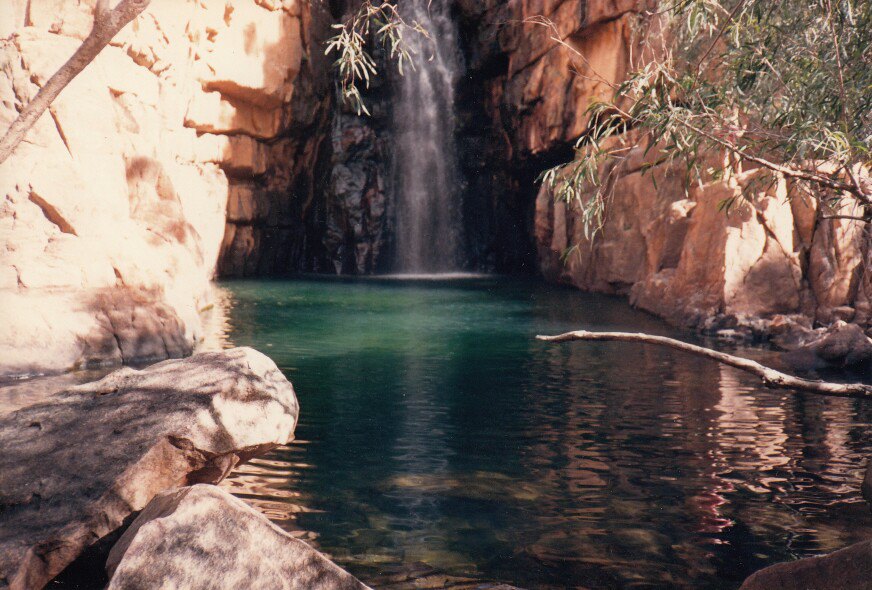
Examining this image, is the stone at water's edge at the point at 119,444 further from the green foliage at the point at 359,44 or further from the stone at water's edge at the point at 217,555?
the green foliage at the point at 359,44

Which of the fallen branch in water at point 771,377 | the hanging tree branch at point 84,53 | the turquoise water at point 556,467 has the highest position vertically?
the hanging tree branch at point 84,53

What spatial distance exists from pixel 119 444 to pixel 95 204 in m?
9.39

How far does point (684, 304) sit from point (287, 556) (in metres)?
14.6

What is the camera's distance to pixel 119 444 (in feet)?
17.3

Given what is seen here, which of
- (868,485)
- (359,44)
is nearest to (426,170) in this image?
(359,44)

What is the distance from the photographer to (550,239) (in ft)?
88.1

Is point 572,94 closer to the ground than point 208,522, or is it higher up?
higher up

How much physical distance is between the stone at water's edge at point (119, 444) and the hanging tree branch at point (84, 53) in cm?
187

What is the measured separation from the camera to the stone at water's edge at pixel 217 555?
362cm

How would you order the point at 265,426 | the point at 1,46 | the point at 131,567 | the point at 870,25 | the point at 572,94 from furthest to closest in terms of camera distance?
1. the point at 572,94
2. the point at 1,46
3. the point at 870,25
4. the point at 265,426
5. the point at 131,567

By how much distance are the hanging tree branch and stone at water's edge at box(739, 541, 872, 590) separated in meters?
4.41

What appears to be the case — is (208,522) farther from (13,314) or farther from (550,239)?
(550,239)

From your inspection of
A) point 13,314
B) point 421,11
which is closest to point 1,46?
point 13,314

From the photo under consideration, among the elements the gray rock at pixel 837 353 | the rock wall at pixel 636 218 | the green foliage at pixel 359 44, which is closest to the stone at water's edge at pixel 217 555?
the green foliage at pixel 359 44
